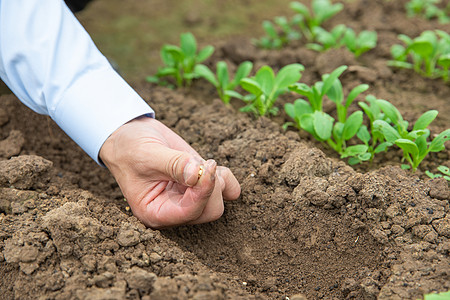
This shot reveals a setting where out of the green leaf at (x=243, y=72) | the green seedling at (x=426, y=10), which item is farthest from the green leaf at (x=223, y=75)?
the green seedling at (x=426, y=10)

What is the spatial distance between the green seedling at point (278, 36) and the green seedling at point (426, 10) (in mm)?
925

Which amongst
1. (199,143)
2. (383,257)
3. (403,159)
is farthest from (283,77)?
(383,257)

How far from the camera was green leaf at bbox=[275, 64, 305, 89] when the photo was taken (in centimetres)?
229

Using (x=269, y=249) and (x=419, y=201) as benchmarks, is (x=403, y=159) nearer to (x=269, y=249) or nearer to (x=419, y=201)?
(x=419, y=201)

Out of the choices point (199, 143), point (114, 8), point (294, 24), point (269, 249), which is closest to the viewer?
point (269, 249)

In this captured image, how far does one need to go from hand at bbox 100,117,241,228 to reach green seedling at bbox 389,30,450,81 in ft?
5.04

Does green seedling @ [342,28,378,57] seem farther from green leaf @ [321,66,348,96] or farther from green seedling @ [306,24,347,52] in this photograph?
green leaf @ [321,66,348,96]

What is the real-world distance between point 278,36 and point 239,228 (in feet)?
6.45

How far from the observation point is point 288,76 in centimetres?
231

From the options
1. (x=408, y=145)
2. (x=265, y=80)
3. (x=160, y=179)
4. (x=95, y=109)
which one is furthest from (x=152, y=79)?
(x=408, y=145)

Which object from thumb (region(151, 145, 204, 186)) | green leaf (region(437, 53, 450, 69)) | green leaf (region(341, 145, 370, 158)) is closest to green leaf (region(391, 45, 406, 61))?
green leaf (region(437, 53, 450, 69))

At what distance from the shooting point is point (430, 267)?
5.02 ft

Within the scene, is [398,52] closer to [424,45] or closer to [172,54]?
[424,45]

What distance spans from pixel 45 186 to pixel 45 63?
0.49m
